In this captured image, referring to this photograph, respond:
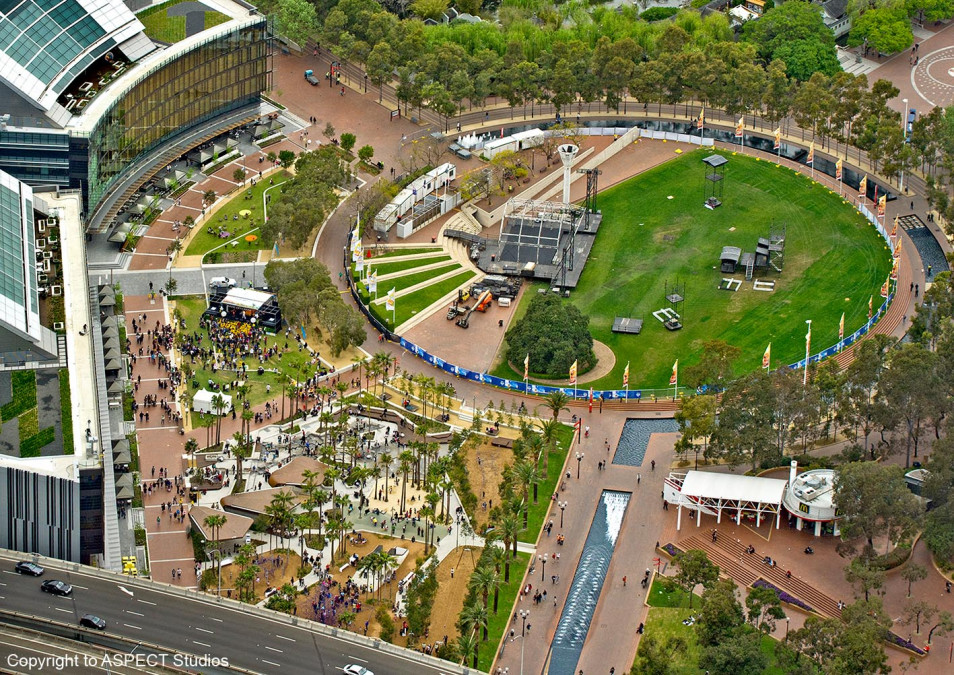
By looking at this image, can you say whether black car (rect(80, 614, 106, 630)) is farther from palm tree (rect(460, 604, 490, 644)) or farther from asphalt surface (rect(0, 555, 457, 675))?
palm tree (rect(460, 604, 490, 644))

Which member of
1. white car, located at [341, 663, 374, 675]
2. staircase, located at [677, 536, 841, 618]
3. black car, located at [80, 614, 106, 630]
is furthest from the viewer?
staircase, located at [677, 536, 841, 618]

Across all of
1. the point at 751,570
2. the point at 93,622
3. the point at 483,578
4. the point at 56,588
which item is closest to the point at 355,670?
the point at 483,578

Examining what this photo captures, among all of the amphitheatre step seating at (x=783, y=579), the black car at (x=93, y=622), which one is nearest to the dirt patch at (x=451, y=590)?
the amphitheatre step seating at (x=783, y=579)

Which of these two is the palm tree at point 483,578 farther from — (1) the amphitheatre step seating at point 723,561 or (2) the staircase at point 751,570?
(2) the staircase at point 751,570

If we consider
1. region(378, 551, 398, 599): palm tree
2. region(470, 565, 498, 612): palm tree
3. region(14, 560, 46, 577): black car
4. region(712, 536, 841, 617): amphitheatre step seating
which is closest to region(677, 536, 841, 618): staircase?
region(712, 536, 841, 617): amphitheatre step seating

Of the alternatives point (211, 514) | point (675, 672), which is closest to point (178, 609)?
point (211, 514)

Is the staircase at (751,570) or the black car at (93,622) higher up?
the staircase at (751,570)

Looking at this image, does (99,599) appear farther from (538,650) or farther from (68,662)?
(538,650)

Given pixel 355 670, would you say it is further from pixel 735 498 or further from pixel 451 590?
pixel 735 498
